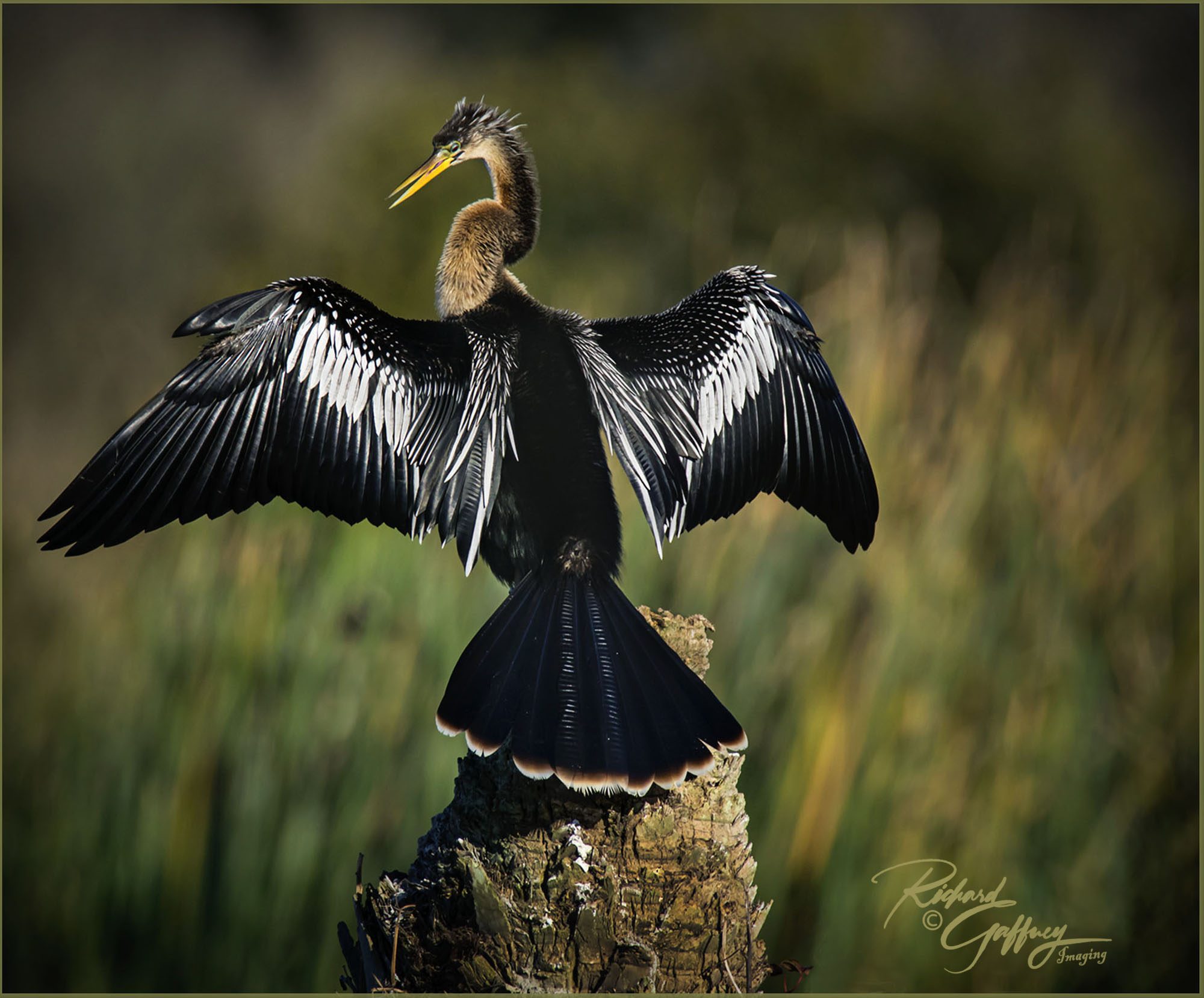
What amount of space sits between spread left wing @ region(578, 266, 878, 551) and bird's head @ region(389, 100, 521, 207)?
2.48 ft

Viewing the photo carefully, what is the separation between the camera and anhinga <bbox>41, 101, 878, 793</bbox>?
196cm

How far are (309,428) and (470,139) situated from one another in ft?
4.08

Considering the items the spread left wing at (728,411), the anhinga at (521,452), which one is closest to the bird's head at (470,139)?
the anhinga at (521,452)

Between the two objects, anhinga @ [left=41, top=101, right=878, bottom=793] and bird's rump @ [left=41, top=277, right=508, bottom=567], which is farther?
bird's rump @ [left=41, top=277, right=508, bottom=567]

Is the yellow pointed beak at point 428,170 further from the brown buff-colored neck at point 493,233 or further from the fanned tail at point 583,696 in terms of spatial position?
the fanned tail at point 583,696

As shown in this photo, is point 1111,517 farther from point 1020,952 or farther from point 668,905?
point 668,905

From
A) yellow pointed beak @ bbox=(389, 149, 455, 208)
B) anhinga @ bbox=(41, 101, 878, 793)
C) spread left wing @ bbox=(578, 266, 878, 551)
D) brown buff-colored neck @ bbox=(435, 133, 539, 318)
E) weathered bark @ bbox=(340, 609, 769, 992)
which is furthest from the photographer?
yellow pointed beak @ bbox=(389, 149, 455, 208)

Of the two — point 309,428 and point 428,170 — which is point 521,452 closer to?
point 309,428

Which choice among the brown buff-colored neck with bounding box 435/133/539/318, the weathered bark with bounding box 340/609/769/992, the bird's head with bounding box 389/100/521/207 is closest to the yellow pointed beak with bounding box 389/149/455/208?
the bird's head with bounding box 389/100/521/207

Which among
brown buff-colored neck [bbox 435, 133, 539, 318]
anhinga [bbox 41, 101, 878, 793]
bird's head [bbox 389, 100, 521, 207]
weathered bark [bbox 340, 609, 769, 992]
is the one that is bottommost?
weathered bark [bbox 340, 609, 769, 992]

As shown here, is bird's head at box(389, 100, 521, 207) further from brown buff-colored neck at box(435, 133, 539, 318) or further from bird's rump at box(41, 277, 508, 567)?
bird's rump at box(41, 277, 508, 567)

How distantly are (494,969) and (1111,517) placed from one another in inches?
99.4

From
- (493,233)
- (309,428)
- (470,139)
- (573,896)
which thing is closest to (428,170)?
(470,139)

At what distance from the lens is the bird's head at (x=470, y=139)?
307cm
